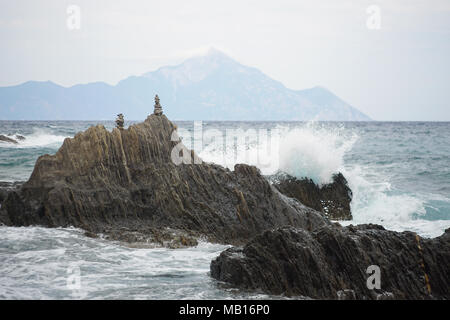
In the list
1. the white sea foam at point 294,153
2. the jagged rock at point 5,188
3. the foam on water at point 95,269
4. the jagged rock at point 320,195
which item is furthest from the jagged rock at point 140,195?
the white sea foam at point 294,153

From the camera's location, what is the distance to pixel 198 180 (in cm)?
1084

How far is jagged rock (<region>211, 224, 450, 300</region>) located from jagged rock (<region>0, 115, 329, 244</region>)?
286 cm

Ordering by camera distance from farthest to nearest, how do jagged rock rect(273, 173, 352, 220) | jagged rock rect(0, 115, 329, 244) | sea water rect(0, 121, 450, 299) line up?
jagged rock rect(273, 173, 352, 220) < jagged rock rect(0, 115, 329, 244) < sea water rect(0, 121, 450, 299)

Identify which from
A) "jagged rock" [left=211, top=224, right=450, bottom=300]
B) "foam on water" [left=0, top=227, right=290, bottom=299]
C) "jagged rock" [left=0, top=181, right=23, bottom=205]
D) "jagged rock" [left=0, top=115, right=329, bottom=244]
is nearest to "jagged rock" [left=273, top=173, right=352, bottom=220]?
"jagged rock" [left=0, top=115, right=329, bottom=244]

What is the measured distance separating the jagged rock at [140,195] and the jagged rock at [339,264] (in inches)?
113

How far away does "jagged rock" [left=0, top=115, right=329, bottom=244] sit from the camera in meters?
10.1

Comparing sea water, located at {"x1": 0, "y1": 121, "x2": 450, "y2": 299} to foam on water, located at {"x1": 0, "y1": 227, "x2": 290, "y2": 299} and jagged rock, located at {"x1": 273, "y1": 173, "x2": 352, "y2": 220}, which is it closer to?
foam on water, located at {"x1": 0, "y1": 227, "x2": 290, "y2": 299}

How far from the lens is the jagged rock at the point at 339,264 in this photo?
6.75 meters

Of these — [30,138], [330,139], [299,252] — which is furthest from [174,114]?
[299,252]

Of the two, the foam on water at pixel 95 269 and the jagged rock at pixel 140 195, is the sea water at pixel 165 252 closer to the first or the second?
the foam on water at pixel 95 269

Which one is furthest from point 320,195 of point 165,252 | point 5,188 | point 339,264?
point 5,188

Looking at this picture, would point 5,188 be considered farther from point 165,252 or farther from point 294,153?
point 294,153

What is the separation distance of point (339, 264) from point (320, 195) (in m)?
6.98
